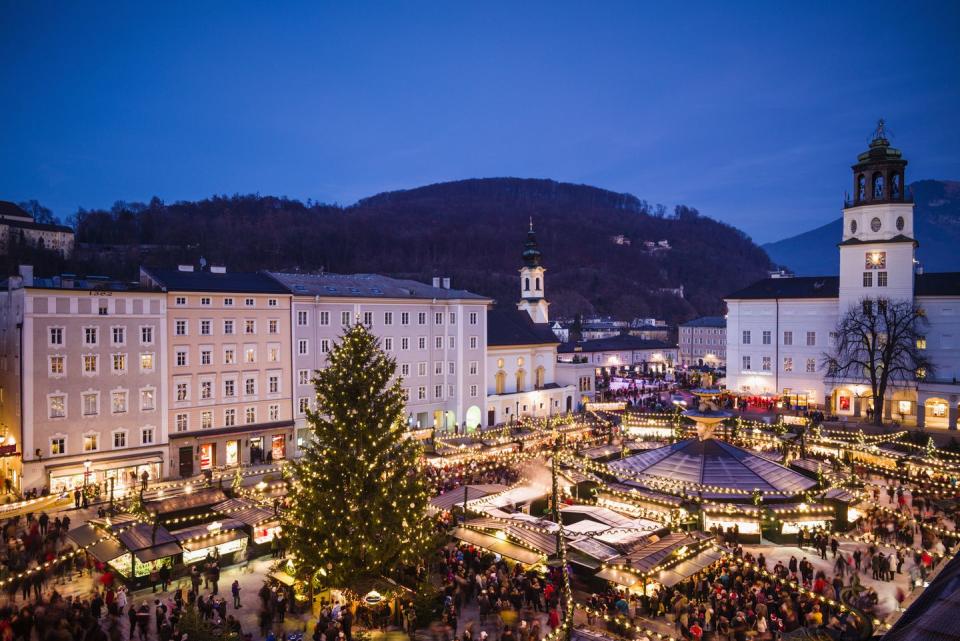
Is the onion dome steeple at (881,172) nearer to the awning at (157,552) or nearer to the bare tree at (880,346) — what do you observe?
the bare tree at (880,346)

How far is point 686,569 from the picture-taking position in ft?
61.9

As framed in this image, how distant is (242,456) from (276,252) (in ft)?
181

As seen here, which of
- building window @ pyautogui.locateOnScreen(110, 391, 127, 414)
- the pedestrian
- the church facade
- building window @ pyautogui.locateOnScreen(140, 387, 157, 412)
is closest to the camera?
the pedestrian

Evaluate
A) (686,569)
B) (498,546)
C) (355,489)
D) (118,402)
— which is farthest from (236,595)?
(118,402)

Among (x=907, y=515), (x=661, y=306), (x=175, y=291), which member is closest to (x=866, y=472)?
(x=907, y=515)

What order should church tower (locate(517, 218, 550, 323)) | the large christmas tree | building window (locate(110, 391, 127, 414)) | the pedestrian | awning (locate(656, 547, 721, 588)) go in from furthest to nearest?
church tower (locate(517, 218, 550, 323))
building window (locate(110, 391, 127, 414))
the pedestrian
awning (locate(656, 547, 721, 588))
the large christmas tree

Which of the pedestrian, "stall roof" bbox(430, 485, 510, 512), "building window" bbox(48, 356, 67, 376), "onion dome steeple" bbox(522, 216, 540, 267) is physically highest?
"onion dome steeple" bbox(522, 216, 540, 267)

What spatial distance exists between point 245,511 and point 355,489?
8.39 m

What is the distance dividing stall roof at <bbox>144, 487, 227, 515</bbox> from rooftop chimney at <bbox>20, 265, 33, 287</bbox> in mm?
14514

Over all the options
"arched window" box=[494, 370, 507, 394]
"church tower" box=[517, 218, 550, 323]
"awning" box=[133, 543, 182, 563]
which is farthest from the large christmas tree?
"church tower" box=[517, 218, 550, 323]

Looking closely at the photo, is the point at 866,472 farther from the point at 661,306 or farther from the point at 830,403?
the point at 661,306

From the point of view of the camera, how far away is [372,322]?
1736 inches

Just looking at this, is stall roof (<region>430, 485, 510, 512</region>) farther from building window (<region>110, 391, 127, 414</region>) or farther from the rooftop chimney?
the rooftop chimney

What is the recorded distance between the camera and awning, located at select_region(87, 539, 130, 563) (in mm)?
19938
